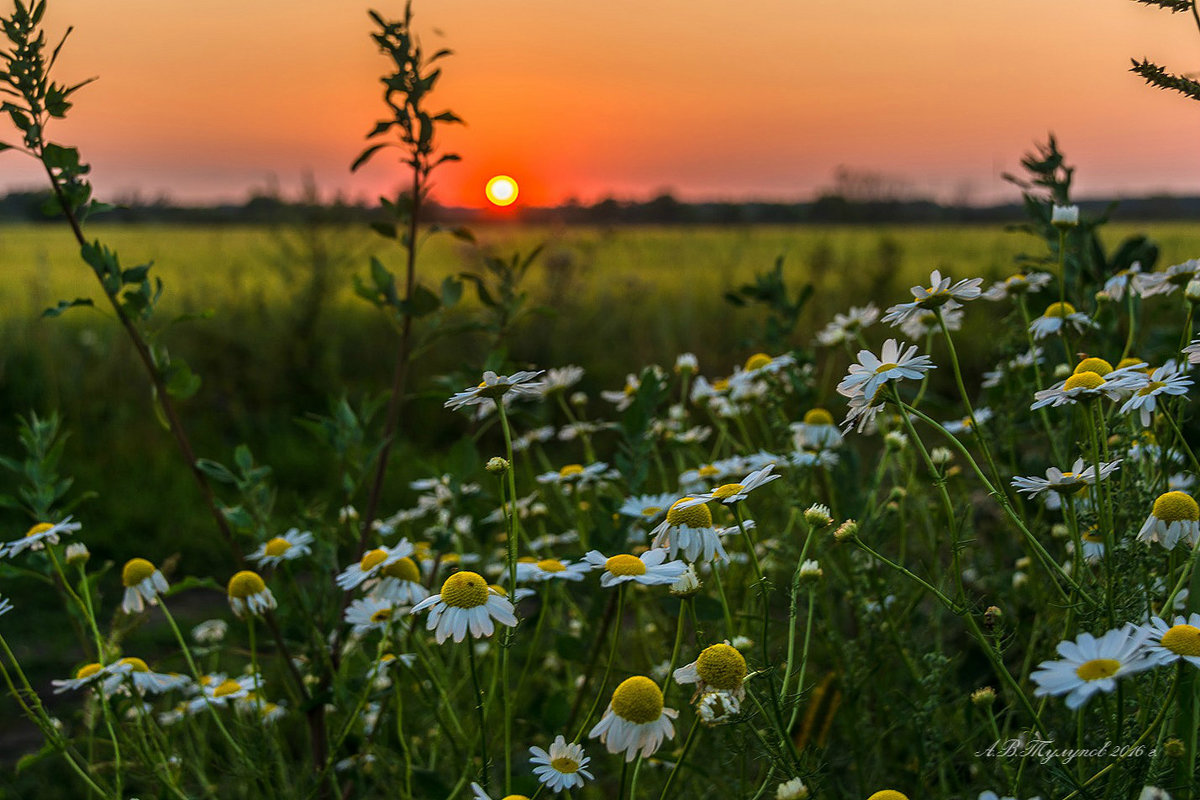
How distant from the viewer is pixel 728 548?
1.83 metres

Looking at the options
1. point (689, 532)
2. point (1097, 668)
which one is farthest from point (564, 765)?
point (1097, 668)

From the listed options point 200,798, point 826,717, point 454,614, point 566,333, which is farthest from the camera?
point 566,333

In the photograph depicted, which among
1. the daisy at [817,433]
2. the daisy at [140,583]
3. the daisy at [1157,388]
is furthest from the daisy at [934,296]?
the daisy at [140,583]

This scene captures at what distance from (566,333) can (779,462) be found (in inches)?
180

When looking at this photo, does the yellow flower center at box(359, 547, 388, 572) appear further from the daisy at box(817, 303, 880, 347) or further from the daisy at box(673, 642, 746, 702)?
the daisy at box(817, 303, 880, 347)

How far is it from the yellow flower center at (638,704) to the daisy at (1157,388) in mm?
466

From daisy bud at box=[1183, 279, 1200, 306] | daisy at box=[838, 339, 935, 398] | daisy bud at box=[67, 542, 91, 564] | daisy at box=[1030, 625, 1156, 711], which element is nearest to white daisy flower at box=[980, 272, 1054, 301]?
daisy bud at box=[1183, 279, 1200, 306]

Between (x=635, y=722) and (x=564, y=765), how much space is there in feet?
0.31

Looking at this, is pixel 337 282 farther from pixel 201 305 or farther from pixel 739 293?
pixel 739 293

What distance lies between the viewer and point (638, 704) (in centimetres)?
81

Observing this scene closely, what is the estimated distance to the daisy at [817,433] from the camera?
151cm

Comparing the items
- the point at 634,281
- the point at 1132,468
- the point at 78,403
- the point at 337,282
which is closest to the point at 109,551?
the point at 78,403

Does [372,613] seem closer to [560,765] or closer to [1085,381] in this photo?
[560,765]

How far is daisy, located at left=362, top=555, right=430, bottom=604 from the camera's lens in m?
1.14
